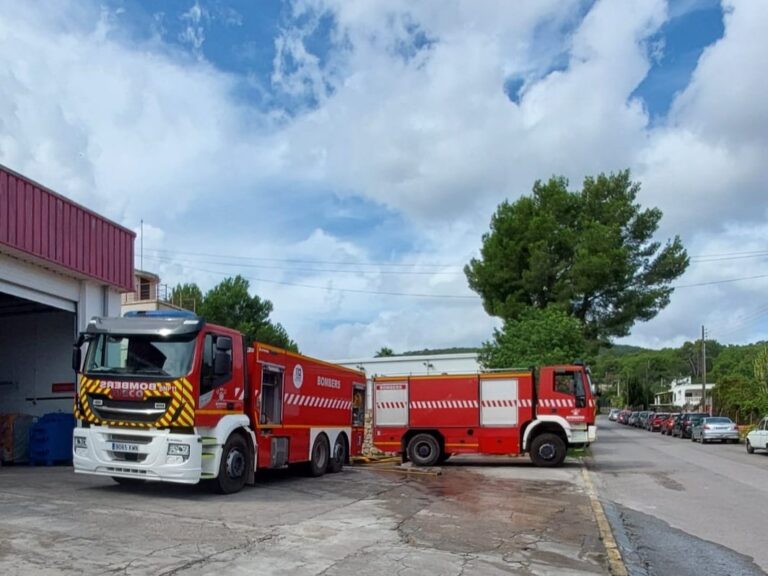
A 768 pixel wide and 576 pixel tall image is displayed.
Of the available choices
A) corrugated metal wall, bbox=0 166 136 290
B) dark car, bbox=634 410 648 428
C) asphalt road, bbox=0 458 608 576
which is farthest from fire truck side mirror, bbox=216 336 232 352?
dark car, bbox=634 410 648 428

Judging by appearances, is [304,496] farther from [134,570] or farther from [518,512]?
[134,570]

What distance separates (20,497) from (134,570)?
5425 millimetres

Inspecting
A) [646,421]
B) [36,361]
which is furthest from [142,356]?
[646,421]

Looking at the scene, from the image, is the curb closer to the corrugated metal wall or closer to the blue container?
the corrugated metal wall

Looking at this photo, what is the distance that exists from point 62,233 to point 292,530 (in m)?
10.6

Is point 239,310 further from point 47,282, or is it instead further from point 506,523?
point 506,523

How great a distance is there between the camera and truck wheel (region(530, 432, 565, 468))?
2094 cm

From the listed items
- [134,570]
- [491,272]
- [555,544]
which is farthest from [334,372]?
[491,272]

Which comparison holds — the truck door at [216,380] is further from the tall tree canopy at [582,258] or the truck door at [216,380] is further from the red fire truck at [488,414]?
the tall tree canopy at [582,258]

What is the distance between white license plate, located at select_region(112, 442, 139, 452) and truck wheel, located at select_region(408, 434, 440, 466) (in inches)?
454

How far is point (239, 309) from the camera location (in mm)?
55344

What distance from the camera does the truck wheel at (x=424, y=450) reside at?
21.7 m

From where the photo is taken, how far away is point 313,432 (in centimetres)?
1634

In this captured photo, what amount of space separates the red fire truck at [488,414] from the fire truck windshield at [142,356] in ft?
36.8
